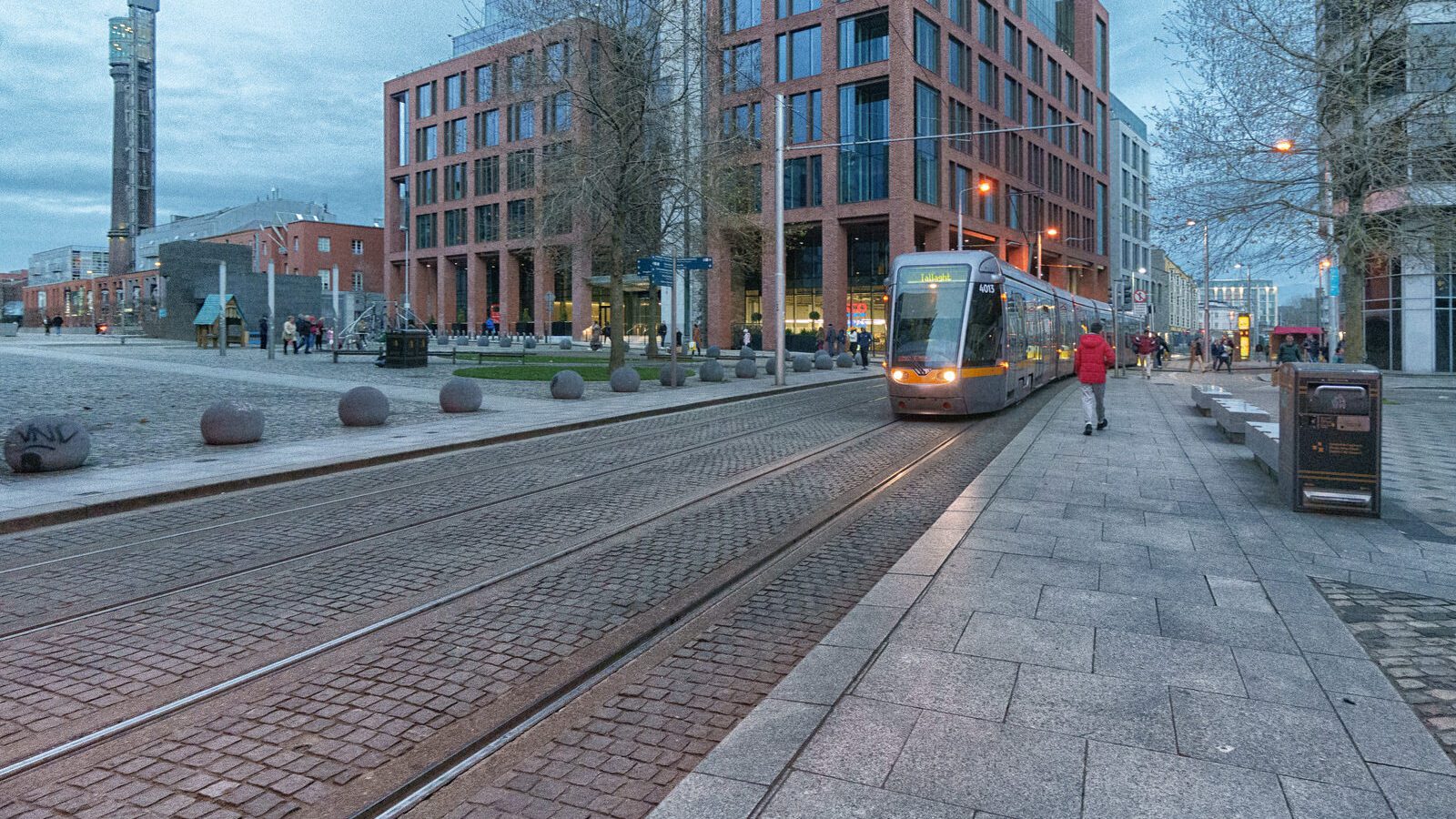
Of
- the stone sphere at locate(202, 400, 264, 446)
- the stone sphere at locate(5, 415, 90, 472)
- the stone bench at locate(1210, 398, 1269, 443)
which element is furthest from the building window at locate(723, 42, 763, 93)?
the stone sphere at locate(5, 415, 90, 472)

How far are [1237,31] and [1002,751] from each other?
19194 millimetres

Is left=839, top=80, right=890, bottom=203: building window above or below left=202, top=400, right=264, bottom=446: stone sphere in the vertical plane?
above

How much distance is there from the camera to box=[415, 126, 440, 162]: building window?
72.7m

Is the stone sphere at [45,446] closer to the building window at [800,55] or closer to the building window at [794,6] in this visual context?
the building window at [800,55]

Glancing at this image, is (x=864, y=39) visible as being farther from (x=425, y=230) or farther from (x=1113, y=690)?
(x=1113, y=690)

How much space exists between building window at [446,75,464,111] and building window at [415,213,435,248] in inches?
339

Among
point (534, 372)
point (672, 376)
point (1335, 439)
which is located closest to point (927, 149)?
point (534, 372)

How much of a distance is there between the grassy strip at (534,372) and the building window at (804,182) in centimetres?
2267

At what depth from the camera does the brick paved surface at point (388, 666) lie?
11.0 feet

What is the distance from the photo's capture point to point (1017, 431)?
49.3 ft

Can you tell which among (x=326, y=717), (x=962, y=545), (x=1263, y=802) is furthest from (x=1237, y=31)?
(x=326, y=717)

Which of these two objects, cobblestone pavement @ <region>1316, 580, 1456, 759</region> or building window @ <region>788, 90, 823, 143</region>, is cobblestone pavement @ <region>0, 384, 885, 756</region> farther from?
building window @ <region>788, 90, 823, 143</region>

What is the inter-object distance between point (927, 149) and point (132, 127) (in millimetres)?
89642

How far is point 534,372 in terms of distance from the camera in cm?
2789
